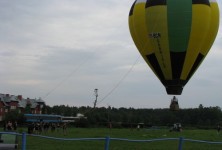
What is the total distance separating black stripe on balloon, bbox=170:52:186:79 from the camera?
21.4 meters

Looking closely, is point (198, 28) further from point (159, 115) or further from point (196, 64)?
point (159, 115)

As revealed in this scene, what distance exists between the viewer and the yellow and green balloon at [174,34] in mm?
20797

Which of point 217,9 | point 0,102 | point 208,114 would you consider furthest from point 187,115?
point 217,9

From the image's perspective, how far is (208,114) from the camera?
127m

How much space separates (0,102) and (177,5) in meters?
101

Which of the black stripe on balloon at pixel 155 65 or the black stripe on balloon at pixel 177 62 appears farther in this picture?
the black stripe on balloon at pixel 155 65

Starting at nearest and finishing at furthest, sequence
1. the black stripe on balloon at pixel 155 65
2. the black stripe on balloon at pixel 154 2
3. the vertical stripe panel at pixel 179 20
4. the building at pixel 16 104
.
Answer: the vertical stripe panel at pixel 179 20 < the black stripe on balloon at pixel 154 2 < the black stripe on balloon at pixel 155 65 < the building at pixel 16 104

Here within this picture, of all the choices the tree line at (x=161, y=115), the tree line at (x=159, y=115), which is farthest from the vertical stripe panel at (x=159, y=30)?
the tree line at (x=161, y=115)

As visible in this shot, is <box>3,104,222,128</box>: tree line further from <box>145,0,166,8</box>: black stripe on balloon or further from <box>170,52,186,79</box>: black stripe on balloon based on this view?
<box>145,0,166,8</box>: black stripe on balloon

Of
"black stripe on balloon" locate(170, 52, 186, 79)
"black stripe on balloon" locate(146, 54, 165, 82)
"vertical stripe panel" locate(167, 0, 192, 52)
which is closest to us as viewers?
"vertical stripe panel" locate(167, 0, 192, 52)

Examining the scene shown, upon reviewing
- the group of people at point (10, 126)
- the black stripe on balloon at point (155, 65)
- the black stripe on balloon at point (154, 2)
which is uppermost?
the black stripe on balloon at point (154, 2)

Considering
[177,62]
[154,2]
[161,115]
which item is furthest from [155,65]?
[161,115]

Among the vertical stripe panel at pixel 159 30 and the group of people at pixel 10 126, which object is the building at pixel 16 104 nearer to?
the group of people at pixel 10 126

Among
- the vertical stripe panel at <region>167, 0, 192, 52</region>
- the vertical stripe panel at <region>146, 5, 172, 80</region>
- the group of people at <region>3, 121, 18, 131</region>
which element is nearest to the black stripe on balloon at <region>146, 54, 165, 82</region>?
the vertical stripe panel at <region>146, 5, 172, 80</region>
